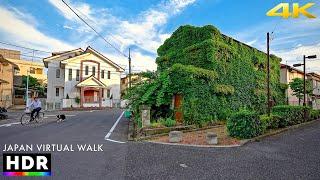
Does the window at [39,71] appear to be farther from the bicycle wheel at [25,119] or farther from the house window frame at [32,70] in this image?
the bicycle wheel at [25,119]

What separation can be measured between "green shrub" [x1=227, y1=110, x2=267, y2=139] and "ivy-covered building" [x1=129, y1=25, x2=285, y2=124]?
358 centimetres

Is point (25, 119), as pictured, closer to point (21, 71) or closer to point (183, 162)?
point (183, 162)

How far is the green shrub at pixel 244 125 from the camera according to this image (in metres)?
11.5

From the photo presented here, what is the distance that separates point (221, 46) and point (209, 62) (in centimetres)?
178

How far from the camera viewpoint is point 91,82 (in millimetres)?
38438

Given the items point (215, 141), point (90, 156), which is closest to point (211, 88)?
point (215, 141)

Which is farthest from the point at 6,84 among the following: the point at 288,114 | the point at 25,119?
the point at 288,114

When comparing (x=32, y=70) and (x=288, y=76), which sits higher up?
(x=32, y=70)

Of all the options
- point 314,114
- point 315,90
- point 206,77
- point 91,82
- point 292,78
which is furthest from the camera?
point 315,90

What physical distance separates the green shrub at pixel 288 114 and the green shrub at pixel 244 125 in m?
4.87

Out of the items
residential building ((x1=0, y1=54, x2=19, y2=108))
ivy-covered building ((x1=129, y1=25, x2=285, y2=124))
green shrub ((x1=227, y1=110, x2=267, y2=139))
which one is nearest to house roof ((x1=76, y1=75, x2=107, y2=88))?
residential building ((x1=0, y1=54, x2=19, y2=108))

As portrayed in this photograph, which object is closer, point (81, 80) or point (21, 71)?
point (81, 80)

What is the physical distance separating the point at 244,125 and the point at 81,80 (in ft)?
105

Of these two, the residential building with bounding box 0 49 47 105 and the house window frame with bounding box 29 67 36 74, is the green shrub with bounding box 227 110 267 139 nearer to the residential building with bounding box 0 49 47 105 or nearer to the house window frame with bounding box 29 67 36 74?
the residential building with bounding box 0 49 47 105
